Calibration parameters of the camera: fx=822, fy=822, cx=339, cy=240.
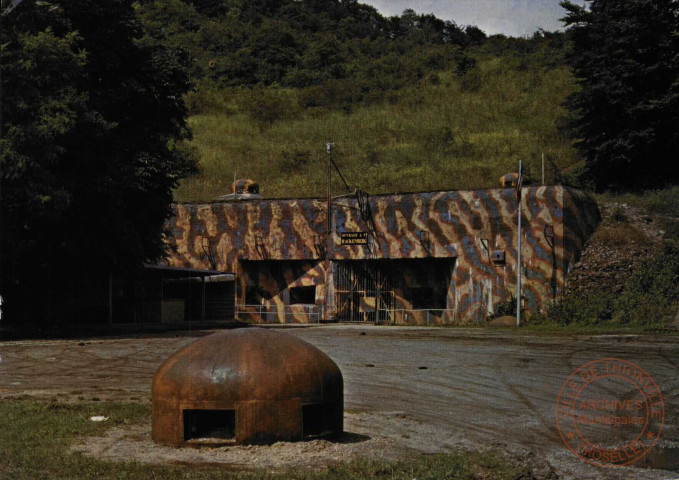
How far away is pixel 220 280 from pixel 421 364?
30.0 m

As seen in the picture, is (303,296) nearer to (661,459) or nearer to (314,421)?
(314,421)

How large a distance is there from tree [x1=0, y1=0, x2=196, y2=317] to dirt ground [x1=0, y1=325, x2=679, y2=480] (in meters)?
5.15

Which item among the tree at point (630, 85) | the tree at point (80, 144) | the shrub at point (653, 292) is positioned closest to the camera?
the tree at point (80, 144)

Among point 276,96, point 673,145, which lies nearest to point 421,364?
point 673,145

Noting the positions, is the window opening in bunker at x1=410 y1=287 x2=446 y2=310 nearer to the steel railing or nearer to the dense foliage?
the steel railing

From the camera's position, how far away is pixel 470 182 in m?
51.6

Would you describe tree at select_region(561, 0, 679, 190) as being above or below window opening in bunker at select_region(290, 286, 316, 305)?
above

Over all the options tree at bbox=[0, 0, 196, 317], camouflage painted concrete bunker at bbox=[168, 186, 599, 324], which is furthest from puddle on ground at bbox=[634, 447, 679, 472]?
camouflage painted concrete bunker at bbox=[168, 186, 599, 324]

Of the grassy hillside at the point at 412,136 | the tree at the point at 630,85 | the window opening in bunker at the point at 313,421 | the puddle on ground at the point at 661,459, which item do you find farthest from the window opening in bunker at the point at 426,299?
the window opening in bunker at the point at 313,421

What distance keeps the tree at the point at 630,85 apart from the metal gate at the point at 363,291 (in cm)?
1261

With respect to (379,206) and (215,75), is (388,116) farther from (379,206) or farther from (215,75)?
(379,206)

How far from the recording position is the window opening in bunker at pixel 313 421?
9.94m

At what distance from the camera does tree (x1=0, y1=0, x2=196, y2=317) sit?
26.0m

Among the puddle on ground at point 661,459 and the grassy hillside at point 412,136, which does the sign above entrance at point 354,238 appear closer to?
the grassy hillside at point 412,136
